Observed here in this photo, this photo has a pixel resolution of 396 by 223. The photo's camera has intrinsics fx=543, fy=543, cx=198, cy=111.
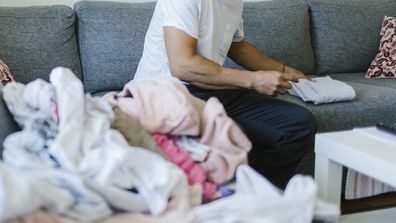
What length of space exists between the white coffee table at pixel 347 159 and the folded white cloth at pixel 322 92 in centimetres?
51

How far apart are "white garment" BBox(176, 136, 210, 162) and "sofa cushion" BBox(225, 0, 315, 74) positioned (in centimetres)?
112

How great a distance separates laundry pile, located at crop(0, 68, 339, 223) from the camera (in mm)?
968

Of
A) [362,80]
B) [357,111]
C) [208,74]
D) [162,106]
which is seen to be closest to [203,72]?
[208,74]

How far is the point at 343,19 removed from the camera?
8.45ft

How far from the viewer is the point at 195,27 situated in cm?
159

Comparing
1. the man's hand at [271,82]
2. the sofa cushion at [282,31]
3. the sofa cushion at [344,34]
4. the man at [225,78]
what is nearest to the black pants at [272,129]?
the man at [225,78]

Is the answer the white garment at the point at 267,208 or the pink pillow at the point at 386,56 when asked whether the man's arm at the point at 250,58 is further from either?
the white garment at the point at 267,208

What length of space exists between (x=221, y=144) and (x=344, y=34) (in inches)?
62.1

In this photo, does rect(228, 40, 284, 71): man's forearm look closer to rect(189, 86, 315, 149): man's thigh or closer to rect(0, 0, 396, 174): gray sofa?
rect(0, 0, 396, 174): gray sofa

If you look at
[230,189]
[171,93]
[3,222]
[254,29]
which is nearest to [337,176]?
[230,189]

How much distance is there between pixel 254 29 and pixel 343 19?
50cm

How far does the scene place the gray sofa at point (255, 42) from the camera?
1.99 metres

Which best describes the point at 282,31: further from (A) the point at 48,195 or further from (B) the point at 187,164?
(A) the point at 48,195

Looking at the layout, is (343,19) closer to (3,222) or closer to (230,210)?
(230,210)
